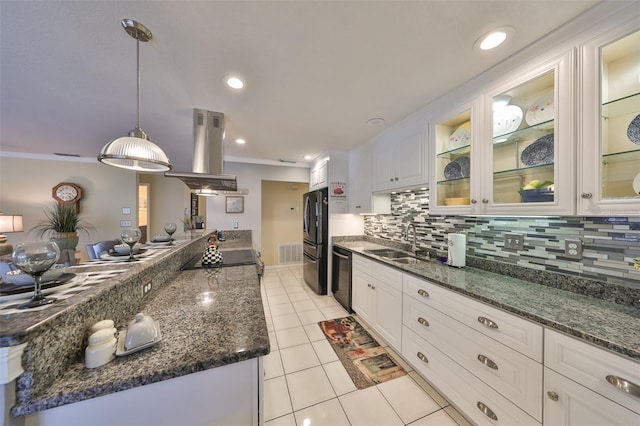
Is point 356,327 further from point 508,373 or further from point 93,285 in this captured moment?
point 93,285

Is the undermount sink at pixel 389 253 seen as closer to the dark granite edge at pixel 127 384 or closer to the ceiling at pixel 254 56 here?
the ceiling at pixel 254 56

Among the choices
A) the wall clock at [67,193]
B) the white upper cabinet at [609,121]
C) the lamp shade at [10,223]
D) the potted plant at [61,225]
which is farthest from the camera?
the wall clock at [67,193]

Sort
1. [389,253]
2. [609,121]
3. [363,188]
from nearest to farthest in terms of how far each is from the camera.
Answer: [609,121] → [389,253] → [363,188]

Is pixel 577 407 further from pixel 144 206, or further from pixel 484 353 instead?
pixel 144 206

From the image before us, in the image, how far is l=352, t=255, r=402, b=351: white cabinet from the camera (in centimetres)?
193

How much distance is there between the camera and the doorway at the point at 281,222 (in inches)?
203

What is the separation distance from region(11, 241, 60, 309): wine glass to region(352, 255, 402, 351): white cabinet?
2.05 m

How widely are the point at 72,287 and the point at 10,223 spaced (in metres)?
4.44

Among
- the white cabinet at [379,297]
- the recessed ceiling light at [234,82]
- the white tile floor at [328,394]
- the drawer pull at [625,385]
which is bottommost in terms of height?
the white tile floor at [328,394]

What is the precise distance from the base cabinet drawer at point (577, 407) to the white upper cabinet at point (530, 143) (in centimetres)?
81

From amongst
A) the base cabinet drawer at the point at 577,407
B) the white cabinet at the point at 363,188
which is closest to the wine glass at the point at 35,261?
the base cabinet drawer at the point at 577,407

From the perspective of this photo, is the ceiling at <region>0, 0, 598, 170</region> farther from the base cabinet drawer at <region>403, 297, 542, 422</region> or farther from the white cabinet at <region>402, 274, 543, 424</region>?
the base cabinet drawer at <region>403, 297, 542, 422</region>

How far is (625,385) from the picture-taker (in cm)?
76

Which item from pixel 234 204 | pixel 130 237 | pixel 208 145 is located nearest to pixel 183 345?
pixel 130 237
